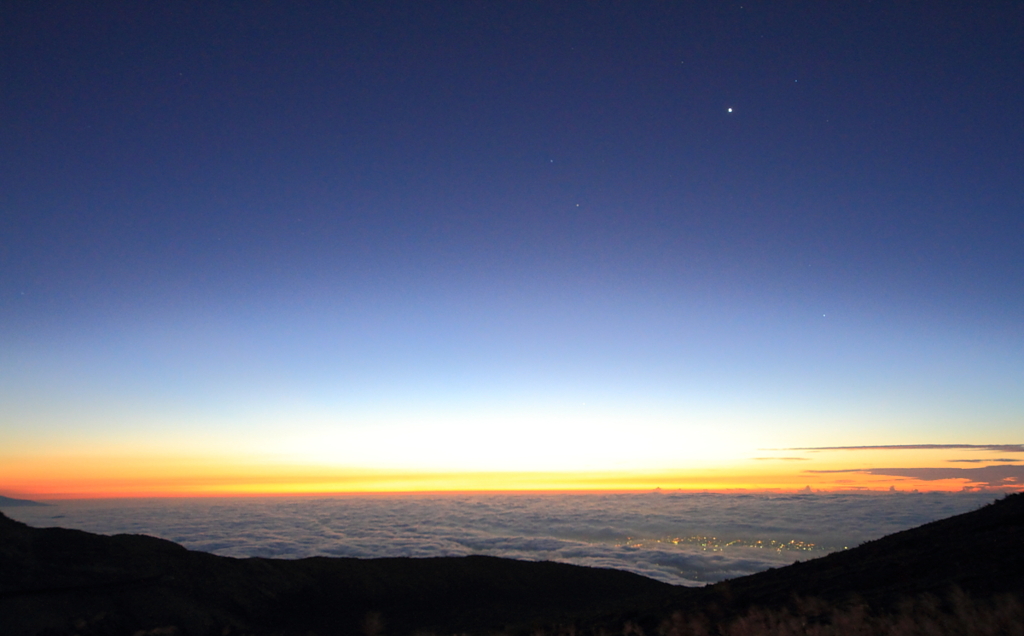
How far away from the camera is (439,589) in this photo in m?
39.7

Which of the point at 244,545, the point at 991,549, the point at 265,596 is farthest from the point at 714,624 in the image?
the point at 244,545

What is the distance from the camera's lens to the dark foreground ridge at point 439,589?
1464cm

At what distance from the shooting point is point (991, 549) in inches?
584

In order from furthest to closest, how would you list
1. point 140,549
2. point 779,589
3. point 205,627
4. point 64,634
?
point 140,549
point 205,627
point 64,634
point 779,589

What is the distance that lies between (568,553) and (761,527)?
45.6 meters

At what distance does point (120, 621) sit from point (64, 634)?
10.3 feet

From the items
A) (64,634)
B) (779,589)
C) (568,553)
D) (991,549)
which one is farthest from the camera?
(568,553)

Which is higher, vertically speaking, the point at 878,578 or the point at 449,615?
the point at 878,578

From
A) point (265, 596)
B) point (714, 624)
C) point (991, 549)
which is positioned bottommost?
point (265, 596)

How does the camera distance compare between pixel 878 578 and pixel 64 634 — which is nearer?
pixel 878 578

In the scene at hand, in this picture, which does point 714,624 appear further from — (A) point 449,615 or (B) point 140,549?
(B) point 140,549

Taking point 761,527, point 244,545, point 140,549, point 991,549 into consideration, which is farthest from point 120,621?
point 761,527

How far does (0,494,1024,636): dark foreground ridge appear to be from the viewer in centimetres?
1464

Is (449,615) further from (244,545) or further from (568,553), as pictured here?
(244,545)
